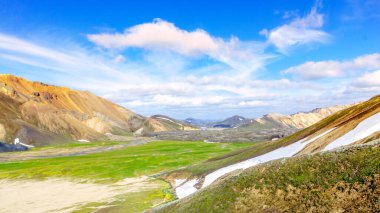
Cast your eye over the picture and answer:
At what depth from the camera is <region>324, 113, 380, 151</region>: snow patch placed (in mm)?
37031

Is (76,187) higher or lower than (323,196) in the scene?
lower

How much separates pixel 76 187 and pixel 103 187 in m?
7.30

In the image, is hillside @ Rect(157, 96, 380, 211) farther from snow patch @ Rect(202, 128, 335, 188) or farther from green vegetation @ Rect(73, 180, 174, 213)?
green vegetation @ Rect(73, 180, 174, 213)

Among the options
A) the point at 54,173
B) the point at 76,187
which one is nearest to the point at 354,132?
the point at 76,187

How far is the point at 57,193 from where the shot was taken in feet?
222

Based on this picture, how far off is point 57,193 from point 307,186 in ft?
196

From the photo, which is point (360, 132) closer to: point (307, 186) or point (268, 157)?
point (268, 157)

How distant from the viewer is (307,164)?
2119 cm

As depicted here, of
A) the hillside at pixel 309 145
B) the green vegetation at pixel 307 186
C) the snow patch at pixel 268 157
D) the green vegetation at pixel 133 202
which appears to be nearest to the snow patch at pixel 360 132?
the hillside at pixel 309 145

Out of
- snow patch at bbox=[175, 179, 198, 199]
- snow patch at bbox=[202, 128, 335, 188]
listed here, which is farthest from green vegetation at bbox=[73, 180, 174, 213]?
snow patch at bbox=[202, 128, 335, 188]

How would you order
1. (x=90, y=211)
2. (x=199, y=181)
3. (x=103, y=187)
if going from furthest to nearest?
(x=103, y=187) → (x=199, y=181) → (x=90, y=211)

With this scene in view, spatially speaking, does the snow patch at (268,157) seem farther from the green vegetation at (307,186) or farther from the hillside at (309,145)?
the green vegetation at (307,186)

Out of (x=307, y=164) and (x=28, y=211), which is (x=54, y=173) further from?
(x=307, y=164)

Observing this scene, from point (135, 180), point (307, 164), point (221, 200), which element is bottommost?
point (135, 180)
